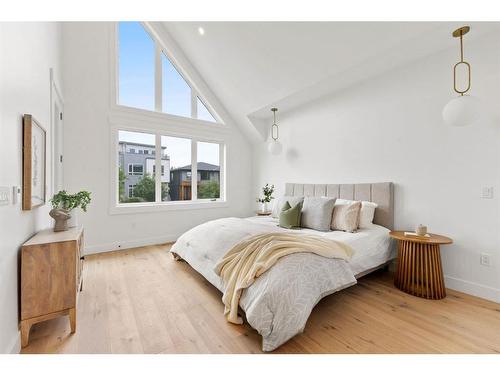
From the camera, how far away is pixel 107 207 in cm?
371

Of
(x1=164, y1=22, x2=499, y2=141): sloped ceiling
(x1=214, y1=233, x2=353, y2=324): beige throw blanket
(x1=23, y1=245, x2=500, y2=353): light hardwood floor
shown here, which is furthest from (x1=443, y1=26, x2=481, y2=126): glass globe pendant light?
(x1=23, y1=245, x2=500, y2=353): light hardwood floor

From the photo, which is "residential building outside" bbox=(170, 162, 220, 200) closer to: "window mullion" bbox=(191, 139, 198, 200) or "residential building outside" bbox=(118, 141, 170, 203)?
"window mullion" bbox=(191, 139, 198, 200)

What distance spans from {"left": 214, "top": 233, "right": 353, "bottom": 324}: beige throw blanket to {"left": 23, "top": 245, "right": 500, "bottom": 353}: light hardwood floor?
0.26 metres

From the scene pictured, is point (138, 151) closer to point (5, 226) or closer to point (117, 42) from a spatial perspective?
point (117, 42)

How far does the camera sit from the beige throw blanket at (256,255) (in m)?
1.80

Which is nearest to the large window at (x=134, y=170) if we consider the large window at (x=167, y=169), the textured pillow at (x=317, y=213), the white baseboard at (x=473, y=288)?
the large window at (x=167, y=169)

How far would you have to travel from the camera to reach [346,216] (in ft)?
9.11

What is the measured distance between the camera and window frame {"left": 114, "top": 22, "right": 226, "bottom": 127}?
3.79 m

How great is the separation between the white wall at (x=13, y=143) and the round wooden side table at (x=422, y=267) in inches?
125

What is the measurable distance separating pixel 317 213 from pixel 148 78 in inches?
152

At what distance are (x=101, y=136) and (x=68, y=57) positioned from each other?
121 cm

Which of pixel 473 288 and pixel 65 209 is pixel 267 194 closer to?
pixel 473 288

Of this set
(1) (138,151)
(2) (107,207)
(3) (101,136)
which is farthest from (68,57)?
(2) (107,207)
